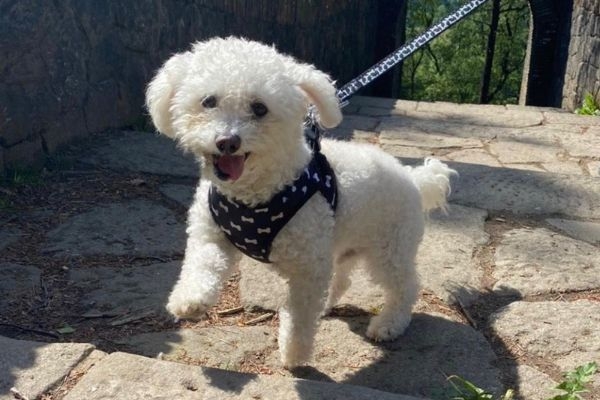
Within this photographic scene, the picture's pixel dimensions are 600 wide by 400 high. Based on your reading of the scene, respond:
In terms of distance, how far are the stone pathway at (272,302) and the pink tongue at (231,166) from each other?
22.3 inches

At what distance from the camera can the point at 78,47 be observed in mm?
4598

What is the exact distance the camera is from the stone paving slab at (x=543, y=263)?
3.13m

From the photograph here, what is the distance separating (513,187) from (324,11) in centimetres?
573

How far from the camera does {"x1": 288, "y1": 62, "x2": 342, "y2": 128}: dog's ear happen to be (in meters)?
2.36

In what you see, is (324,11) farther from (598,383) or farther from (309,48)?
(598,383)

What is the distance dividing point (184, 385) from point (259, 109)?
2.71 ft

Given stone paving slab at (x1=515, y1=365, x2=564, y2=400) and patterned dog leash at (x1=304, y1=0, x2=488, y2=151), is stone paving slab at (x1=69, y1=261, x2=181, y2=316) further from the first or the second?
stone paving slab at (x1=515, y1=365, x2=564, y2=400)

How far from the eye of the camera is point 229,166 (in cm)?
219

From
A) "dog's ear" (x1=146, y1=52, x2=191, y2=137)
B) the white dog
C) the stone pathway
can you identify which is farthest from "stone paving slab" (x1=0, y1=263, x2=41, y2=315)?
"dog's ear" (x1=146, y1=52, x2=191, y2=137)

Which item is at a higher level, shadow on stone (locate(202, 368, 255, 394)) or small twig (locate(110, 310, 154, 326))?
shadow on stone (locate(202, 368, 255, 394))

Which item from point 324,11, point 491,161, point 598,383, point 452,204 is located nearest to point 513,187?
point 452,204

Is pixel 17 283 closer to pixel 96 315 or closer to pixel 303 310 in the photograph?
pixel 96 315

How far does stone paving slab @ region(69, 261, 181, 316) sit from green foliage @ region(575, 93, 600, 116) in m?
6.59

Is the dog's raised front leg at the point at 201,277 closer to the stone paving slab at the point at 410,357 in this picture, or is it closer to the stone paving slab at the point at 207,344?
the stone paving slab at the point at 207,344
